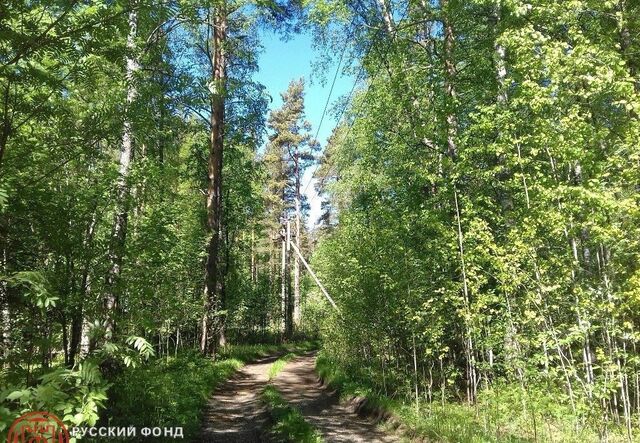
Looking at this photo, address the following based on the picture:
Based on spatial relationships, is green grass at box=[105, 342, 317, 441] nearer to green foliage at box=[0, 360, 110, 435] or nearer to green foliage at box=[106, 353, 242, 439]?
green foliage at box=[106, 353, 242, 439]

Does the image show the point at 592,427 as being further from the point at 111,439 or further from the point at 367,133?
the point at 367,133

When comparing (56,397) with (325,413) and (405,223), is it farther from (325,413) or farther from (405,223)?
(325,413)

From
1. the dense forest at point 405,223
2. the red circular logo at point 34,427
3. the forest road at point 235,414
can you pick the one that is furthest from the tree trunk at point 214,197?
the red circular logo at point 34,427

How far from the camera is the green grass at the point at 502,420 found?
583 centimetres

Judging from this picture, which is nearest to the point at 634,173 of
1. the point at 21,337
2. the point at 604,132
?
the point at 604,132

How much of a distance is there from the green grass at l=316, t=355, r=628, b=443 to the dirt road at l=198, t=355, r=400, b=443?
25.2 inches

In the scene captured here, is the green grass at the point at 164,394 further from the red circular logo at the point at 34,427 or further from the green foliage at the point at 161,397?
the red circular logo at the point at 34,427

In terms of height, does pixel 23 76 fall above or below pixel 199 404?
Answer: above

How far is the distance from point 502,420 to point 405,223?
13.2 feet

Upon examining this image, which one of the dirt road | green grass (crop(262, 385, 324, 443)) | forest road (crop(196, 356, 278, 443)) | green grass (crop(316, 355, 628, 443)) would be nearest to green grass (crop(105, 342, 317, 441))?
forest road (crop(196, 356, 278, 443))

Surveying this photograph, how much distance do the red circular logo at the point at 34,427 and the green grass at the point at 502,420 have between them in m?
5.40

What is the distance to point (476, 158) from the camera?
9320 mm

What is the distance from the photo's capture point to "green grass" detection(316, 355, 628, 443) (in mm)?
5832

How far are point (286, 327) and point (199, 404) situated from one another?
2318cm
